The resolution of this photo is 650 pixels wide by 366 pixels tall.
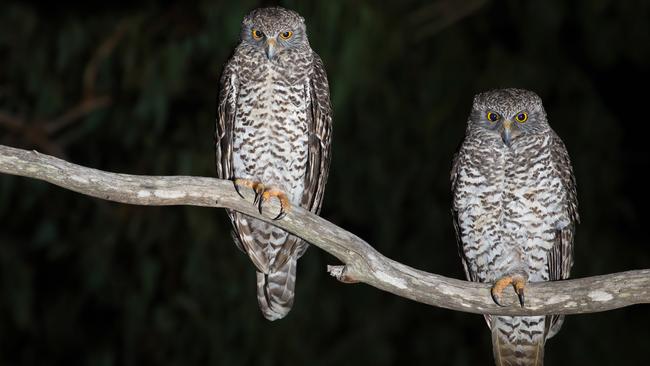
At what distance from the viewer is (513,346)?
4.15 metres

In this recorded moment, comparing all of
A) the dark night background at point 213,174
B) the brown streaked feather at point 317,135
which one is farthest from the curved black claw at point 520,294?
the dark night background at point 213,174

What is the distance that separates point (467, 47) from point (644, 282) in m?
4.01

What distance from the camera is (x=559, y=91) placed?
22.9 ft

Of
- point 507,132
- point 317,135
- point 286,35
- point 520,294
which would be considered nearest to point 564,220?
point 507,132

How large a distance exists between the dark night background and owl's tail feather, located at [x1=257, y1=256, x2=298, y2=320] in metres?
1.81

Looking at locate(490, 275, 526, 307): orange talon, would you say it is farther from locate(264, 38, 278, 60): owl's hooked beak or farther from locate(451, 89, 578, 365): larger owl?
locate(264, 38, 278, 60): owl's hooked beak

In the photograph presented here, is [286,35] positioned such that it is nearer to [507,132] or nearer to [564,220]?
[507,132]

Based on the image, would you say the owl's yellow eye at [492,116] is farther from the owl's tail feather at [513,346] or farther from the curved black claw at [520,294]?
the owl's tail feather at [513,346]

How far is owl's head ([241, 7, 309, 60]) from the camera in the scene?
12.5ft

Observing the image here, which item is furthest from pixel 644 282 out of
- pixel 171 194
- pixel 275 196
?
pixel 171 194

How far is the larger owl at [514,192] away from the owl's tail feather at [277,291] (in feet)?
2.34

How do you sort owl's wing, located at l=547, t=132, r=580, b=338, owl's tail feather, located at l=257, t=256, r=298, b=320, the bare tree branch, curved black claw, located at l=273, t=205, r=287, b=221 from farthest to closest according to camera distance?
owl's tail feather, located at l=257, t=256, r=298, b=320
owl's wing, located at l=547, t=132, r=580, b=338
curved black claw, located at l=273, t=205, r=287, b=221
the bare tree branch

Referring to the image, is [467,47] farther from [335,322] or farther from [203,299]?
[203,299]

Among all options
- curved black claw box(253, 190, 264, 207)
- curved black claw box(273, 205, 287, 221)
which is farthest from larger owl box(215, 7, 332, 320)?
curved black claw box(273, 205, 287, 221)
